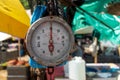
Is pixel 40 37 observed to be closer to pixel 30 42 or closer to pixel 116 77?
pixel 30 42

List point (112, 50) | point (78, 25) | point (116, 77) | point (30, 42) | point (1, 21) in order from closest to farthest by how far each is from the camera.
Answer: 1. point (30, 42)
2. point (1, 21)
3. point (116, 77)
4. point (78, 25)
5. point (112, 50)

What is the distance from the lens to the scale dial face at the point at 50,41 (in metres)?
2.25

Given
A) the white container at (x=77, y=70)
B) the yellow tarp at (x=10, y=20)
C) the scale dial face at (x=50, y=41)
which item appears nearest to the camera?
the scale dial face at (x=50, y=41)

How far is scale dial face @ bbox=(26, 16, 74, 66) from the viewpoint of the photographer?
2.25m

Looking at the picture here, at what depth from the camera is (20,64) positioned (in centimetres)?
710

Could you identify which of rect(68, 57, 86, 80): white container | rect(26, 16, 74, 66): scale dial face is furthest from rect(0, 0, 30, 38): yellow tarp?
rect(68, 57, 86, 80): white container

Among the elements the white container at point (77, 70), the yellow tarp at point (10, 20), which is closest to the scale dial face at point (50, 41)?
the yellow tarp at point (10, 20)

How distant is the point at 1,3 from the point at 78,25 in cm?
425

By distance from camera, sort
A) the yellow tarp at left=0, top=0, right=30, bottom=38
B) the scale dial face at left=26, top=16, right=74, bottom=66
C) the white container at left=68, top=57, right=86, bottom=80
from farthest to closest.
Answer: the white container at left=68, top=57, right=86, bottom=80
the yellow tarp at left=0, top=0, right=30, bottom=38
the scale dial face at left=26, top=16, right=74, bottom=66

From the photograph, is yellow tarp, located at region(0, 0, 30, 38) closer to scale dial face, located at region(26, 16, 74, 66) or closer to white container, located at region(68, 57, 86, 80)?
scale dial face, located at region(26, 16, 74, 66)

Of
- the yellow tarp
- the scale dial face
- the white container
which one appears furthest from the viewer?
the white container

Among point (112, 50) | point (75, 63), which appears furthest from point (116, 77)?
point (112, 50)

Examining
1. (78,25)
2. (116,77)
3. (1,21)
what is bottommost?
(116,77)

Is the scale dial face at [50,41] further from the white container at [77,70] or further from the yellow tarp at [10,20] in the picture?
the white container at [77,70]
